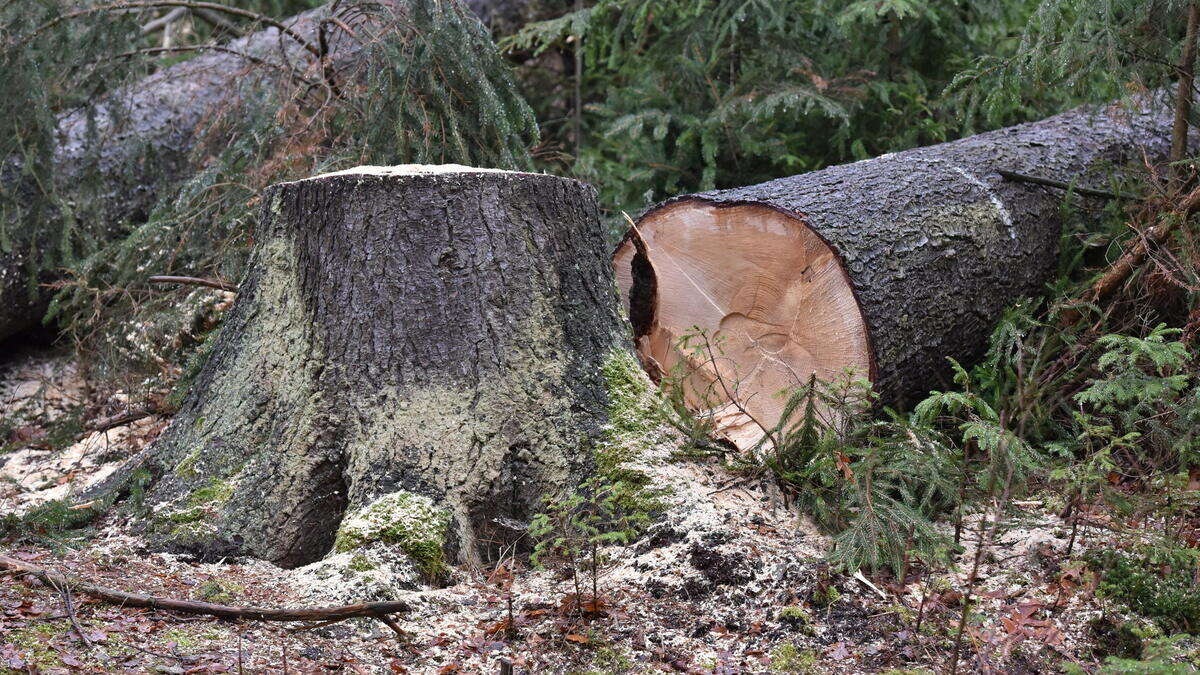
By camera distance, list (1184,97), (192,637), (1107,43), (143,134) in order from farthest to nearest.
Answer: (143,134) < (1184,97) < (1107,43) < (192,637)

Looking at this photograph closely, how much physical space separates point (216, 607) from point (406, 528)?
0.65 metres

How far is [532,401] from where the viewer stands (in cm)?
348

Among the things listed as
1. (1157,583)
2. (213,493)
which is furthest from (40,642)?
(1157,583)

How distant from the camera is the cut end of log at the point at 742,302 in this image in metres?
4.02

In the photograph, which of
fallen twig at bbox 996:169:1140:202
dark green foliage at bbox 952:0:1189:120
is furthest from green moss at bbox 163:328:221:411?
dark green foliage at bbox 952:0:1189:120

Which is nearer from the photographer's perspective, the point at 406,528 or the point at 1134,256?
the point at 406,528

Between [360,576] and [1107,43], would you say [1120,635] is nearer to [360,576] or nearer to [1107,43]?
[360,576]

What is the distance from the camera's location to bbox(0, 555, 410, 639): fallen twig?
264cm

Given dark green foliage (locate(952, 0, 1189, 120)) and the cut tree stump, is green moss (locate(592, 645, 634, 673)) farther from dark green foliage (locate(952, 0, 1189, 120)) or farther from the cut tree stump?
dark green foliage (locate(952, 0, 1189, 120))

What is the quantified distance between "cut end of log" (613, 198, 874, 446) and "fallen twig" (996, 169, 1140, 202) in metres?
1.45

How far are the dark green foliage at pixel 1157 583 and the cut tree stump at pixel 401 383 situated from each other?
5.70 feet

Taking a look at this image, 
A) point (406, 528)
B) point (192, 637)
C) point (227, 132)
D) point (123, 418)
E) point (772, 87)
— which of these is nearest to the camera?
point (192, 637)

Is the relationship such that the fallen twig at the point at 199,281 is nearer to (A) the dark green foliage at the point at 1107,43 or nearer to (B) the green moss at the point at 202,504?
(B) the green moss at the point at 202,504

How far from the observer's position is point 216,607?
2.75 m
